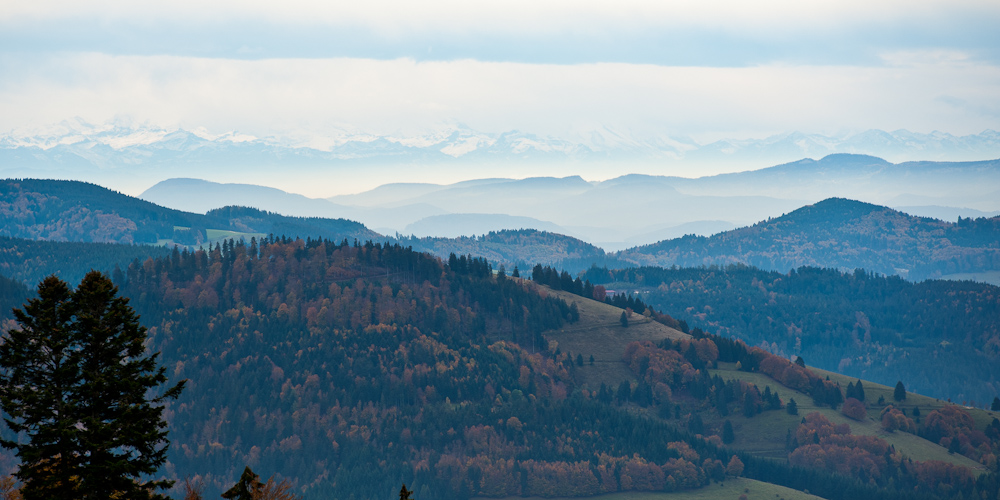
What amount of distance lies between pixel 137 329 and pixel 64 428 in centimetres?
577

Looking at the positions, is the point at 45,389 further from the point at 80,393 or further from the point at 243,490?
the point at 243,490

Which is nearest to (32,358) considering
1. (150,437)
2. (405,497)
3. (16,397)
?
(16,397)

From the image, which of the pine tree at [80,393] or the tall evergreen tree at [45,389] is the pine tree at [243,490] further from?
the tall evergreen tree at [45,389]

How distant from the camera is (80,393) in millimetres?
51250

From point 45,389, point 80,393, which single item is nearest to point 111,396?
point 80,393

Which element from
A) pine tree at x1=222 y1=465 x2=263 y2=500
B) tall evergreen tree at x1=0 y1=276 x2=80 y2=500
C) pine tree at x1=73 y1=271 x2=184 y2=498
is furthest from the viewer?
pine tree at x1=222 y1=465 x2=263 y2=500

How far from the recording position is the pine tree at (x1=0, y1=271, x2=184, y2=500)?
5009cm

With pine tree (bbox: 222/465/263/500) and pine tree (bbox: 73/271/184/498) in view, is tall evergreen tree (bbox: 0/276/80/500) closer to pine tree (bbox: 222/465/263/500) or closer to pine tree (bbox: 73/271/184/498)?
pine tree (bbox: 73/271/184/498)

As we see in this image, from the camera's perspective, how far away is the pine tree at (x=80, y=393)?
50.1 metres

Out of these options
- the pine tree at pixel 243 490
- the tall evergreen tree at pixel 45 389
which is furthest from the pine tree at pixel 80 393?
the pine tree at pixel 243 490

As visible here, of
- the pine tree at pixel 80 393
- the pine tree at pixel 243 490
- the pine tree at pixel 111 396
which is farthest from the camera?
the pine tree at pixel 243 490

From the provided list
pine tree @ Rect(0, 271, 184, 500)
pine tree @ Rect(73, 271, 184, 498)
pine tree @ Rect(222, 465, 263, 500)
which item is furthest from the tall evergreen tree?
pine tree @ Rect(222, 465, 263, 500)

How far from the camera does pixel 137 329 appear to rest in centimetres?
5209

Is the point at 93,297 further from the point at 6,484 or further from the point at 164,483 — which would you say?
the point at 6,484
